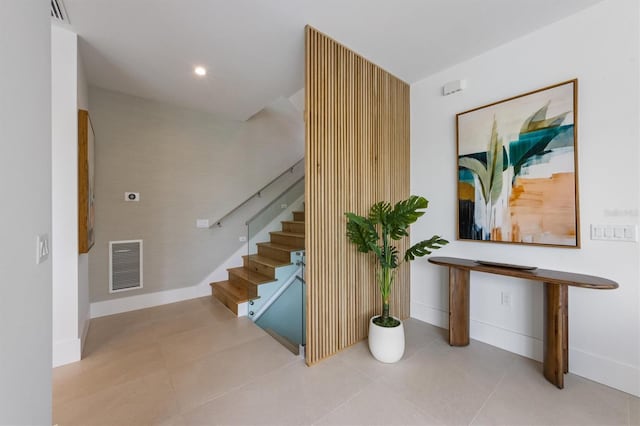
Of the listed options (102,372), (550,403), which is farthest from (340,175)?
(102,372)

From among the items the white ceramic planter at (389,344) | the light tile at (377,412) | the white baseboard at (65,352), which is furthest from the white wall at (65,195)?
the white ceramic planter at (389,344)

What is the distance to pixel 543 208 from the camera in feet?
7.29

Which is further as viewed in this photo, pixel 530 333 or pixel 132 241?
pixel 132 241

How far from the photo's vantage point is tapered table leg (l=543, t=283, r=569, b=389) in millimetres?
1890

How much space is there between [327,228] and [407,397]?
1403mm

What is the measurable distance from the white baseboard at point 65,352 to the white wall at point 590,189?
3.80 metres

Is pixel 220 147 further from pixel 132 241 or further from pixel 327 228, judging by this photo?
pixel 327 228

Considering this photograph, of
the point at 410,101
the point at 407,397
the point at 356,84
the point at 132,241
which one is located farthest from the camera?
the point at 132,241

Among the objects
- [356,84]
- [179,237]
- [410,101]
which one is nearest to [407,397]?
[356,84]

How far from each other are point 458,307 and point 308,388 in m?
1.62

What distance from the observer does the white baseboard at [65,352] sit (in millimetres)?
2172

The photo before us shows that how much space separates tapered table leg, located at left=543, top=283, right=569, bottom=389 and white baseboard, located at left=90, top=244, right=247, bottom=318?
3.96 metres

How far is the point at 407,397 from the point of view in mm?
1807

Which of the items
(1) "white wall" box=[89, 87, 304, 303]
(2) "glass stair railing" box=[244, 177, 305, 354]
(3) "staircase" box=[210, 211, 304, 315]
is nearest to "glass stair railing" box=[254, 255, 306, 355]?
(2) "glass stair railing" box=[244, 177, 305, 354]
